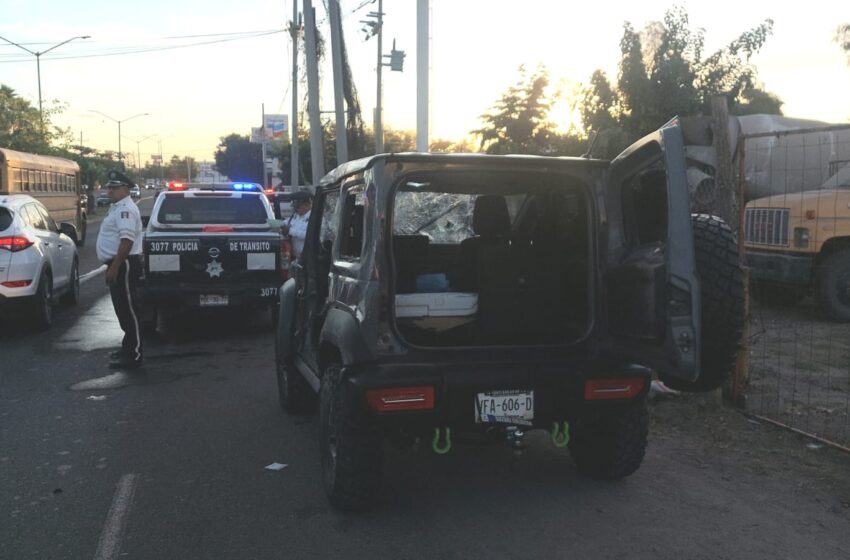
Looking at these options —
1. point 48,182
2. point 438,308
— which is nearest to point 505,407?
point 438,308

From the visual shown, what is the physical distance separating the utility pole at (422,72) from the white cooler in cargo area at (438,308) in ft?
24.8

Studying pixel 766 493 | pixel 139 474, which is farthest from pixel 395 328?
pixel 766 493

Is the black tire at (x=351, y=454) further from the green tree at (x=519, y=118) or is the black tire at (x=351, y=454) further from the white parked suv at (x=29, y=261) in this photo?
the green tree at (x=519, y=118)

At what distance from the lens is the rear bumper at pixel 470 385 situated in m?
3.97

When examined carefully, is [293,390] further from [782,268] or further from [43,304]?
[782,268]

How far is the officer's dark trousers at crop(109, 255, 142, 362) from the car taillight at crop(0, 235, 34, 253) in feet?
8.03

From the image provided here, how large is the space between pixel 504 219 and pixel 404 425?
4.75 feet

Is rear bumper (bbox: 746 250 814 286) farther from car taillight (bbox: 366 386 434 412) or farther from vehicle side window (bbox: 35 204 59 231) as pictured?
vehicle side window (bbox: 35 204 59 231)

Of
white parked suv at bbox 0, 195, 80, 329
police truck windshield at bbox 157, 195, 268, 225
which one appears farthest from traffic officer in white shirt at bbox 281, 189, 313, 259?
white parked suv at bbox 0, 195, 80, 329

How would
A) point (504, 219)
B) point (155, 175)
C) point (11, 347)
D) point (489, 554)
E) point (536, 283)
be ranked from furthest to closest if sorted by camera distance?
point (155, 175), point (11, 347), point (504, 219), point (536, 283), point (489, 554)

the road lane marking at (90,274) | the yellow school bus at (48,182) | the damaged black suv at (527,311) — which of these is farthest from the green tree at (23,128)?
the damaged black suv at (527,311)

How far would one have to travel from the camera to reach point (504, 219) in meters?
4.77

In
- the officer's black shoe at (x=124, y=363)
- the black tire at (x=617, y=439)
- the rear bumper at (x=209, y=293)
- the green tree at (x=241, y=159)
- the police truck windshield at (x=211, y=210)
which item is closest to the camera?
the black tire at (x=617, y=439)

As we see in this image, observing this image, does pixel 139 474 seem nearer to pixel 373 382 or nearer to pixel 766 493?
pixel 373 382
